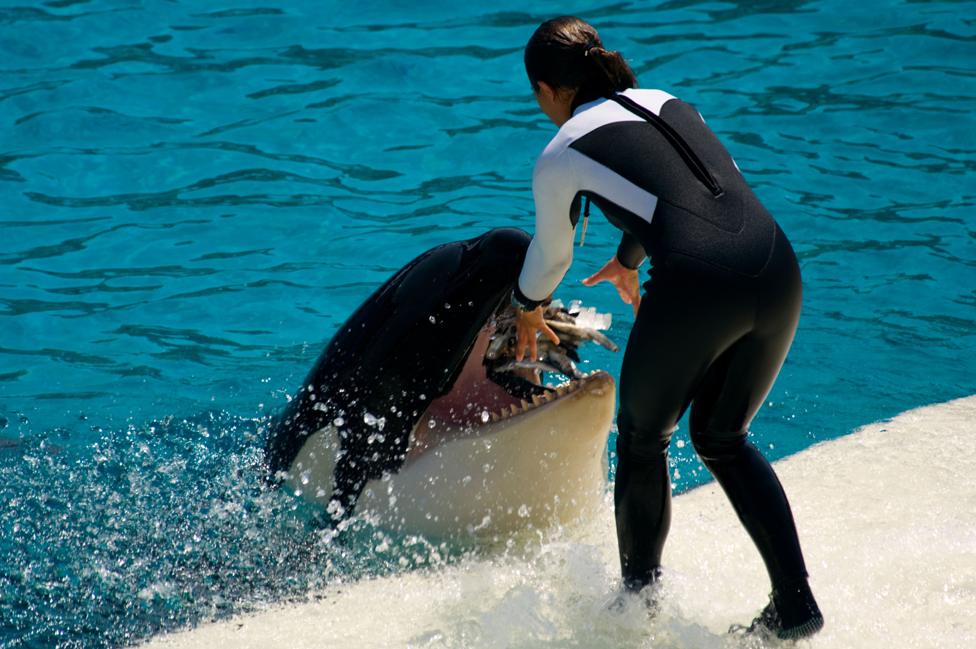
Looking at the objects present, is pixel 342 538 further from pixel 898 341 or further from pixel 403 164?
pixel 403 164

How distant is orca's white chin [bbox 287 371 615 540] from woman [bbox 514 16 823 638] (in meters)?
0.42

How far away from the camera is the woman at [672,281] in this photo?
3404 mm

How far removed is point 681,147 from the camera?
11.5 ft

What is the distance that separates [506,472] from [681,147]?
129 centimetres

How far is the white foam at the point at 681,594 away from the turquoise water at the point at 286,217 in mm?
281

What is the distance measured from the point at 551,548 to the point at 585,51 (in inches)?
62.0

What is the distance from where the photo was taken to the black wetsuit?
3398 mm

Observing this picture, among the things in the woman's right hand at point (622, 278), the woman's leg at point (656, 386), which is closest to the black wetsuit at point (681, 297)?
the woman's leg at point (656, 386)

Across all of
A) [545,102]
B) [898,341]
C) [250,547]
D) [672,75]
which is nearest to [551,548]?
[250,547]

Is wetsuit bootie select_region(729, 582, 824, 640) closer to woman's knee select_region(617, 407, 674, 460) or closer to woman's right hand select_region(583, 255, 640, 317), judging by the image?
woman's knee select_region(617, 407, 674, 460)

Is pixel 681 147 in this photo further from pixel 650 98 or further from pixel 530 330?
pixel 530 330

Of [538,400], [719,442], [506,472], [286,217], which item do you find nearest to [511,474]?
[506,472]

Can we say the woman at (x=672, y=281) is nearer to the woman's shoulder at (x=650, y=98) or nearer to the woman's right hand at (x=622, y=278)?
the woman's shoulder at (x=650, y=98)

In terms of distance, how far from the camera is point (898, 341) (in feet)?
22.0
